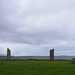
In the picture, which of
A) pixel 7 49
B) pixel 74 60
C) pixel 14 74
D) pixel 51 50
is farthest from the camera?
pixel 7 49

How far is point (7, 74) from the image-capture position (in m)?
9.25

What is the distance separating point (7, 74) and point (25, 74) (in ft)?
4.25

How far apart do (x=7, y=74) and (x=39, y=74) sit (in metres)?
2.30

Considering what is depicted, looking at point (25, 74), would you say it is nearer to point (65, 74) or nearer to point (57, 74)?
point (57, 74)

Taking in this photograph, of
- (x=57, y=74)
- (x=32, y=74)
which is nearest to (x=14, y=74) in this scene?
(x=32, y=74)

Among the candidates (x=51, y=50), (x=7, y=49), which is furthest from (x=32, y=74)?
(x=7, y=49)

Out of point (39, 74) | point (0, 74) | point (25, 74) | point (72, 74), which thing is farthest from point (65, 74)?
point (0, 74)

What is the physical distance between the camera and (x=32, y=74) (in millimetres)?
9258

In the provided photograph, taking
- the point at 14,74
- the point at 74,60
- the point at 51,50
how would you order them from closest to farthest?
the point at 14,74, the point at 74,60, the point at 51,50

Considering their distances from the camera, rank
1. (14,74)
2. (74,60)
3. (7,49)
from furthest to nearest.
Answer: (7,49) → (74,60) → (14,74)

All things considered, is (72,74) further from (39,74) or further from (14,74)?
(14,74)

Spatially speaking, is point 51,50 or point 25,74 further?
point 51,50

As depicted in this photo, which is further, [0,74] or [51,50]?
[51,50]

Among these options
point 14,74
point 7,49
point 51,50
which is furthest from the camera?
point 7,49
